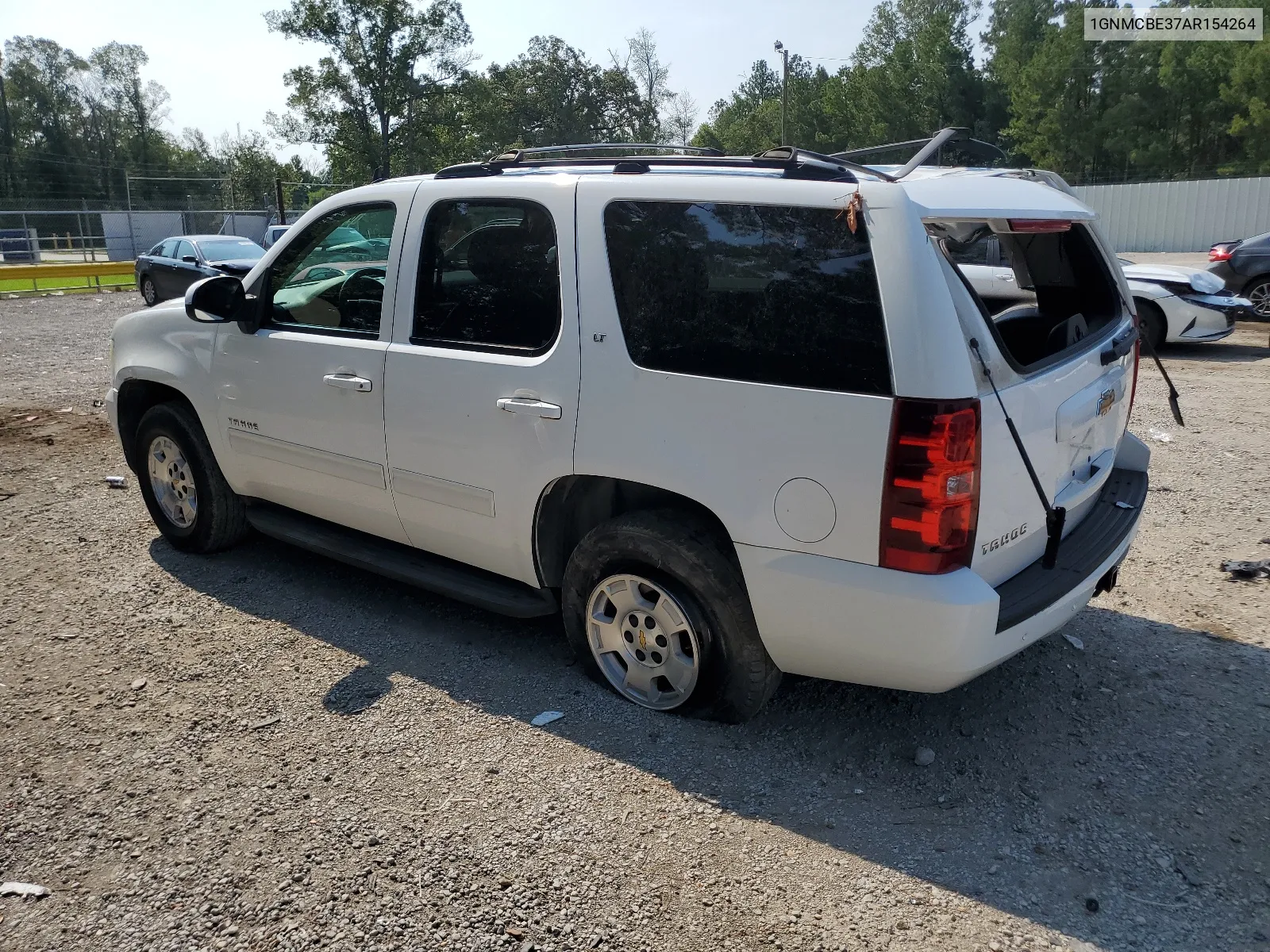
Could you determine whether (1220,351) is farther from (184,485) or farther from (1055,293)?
(184,485)

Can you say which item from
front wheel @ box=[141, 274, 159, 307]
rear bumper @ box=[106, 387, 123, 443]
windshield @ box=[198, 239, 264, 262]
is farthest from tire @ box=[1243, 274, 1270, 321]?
front wheel @ box=[141, 274, 159, 307]

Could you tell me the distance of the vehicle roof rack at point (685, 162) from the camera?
10.4ft

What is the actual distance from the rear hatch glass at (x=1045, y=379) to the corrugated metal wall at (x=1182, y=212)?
2623 cm

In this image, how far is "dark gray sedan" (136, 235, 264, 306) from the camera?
20.2 meters

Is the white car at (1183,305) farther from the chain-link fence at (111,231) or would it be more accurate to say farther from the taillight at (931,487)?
the chain-link fence at (111,231)

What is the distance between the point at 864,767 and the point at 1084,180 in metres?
51.0

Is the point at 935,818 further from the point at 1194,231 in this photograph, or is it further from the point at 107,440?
the point at 1194,231

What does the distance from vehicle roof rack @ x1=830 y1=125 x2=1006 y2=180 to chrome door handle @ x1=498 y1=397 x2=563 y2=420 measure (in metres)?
1.35

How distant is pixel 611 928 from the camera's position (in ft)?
8.84

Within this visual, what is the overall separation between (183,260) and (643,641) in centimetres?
2000

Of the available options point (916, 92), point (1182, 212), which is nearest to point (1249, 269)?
point (1182, 212)

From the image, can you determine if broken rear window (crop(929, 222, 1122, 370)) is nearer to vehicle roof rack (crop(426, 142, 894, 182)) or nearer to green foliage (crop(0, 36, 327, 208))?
vehicle roof rack (crop(426, 142, 894, 182))

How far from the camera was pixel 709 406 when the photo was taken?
3215mm

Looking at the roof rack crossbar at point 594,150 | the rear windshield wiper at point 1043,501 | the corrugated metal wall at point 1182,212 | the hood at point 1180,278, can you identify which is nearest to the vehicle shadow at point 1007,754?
the rear windshield wiper at point 1043,501
